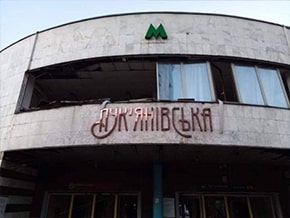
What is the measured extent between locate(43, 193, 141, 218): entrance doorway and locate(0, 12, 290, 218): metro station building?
33 mm

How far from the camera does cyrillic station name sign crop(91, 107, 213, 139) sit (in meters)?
6.59

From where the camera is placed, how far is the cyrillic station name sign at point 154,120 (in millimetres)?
6590

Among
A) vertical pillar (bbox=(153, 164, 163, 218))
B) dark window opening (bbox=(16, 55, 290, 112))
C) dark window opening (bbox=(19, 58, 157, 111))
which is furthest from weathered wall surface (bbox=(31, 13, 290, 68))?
vertical pillar (bbox=(153, 164, 163, 218))

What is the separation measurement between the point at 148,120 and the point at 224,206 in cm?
448

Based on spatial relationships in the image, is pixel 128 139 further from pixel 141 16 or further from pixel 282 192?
pixel 282 192

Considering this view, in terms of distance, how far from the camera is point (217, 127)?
6629mm

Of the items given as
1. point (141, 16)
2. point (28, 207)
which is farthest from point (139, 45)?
point (28, 207)

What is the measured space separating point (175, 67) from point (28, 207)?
652cm

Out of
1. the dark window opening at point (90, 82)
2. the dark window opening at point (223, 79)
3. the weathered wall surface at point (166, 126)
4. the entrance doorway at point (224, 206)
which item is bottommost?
the entrance doorway at point (224, 206)

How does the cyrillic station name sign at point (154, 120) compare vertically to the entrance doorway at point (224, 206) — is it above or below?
above

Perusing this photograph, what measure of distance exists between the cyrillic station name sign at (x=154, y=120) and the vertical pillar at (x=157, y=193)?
2094mm

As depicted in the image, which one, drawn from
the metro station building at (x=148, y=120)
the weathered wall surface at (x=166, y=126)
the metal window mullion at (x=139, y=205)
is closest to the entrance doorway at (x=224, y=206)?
the metro station building at (x=148, y=120)

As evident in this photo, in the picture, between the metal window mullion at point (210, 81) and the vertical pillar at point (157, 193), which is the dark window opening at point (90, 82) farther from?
the vertical pillar at point (157, 193)

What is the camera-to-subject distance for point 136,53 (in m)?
7.83
